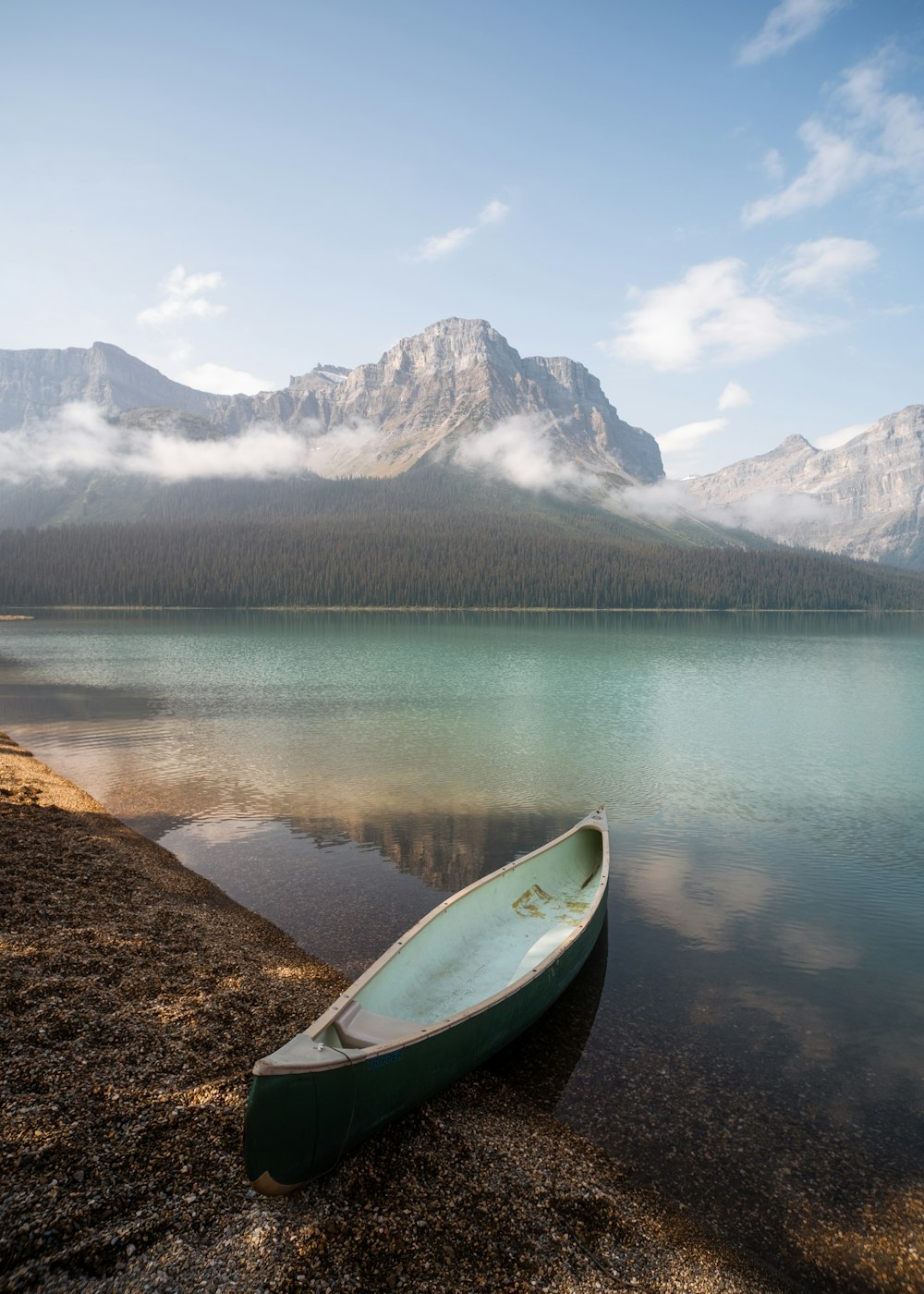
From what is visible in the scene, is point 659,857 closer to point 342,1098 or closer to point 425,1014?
point 425,1014

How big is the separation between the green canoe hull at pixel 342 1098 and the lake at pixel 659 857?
217 cm

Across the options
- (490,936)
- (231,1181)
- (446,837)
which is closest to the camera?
(231,1181)

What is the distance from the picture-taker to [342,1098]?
8.10 metres

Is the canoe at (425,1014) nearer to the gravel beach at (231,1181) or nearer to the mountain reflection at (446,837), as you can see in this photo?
the gravel beach at (231,1181)

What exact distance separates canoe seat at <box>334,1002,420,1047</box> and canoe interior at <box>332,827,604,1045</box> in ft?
0.46

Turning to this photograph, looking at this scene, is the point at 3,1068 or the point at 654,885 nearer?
the point at 3,1068

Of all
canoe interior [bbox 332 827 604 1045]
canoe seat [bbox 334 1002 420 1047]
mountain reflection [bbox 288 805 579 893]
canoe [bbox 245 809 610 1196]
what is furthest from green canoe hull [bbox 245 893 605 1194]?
mountain reflection [bbox 288 805 579 893]

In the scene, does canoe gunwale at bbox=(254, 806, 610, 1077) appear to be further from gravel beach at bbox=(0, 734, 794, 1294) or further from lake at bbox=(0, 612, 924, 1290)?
lake at bbox=(0, 612, 924, 1290)

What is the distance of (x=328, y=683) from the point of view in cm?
6222

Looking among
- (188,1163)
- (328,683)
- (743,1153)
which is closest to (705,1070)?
(743,1153)

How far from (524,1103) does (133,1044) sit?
5865 mm

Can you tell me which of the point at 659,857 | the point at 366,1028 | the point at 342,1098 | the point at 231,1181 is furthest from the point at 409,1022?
the point at 659,857

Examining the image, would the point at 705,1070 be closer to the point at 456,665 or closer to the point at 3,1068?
the point at 3,1068

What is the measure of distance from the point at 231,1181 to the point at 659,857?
56.0ft
